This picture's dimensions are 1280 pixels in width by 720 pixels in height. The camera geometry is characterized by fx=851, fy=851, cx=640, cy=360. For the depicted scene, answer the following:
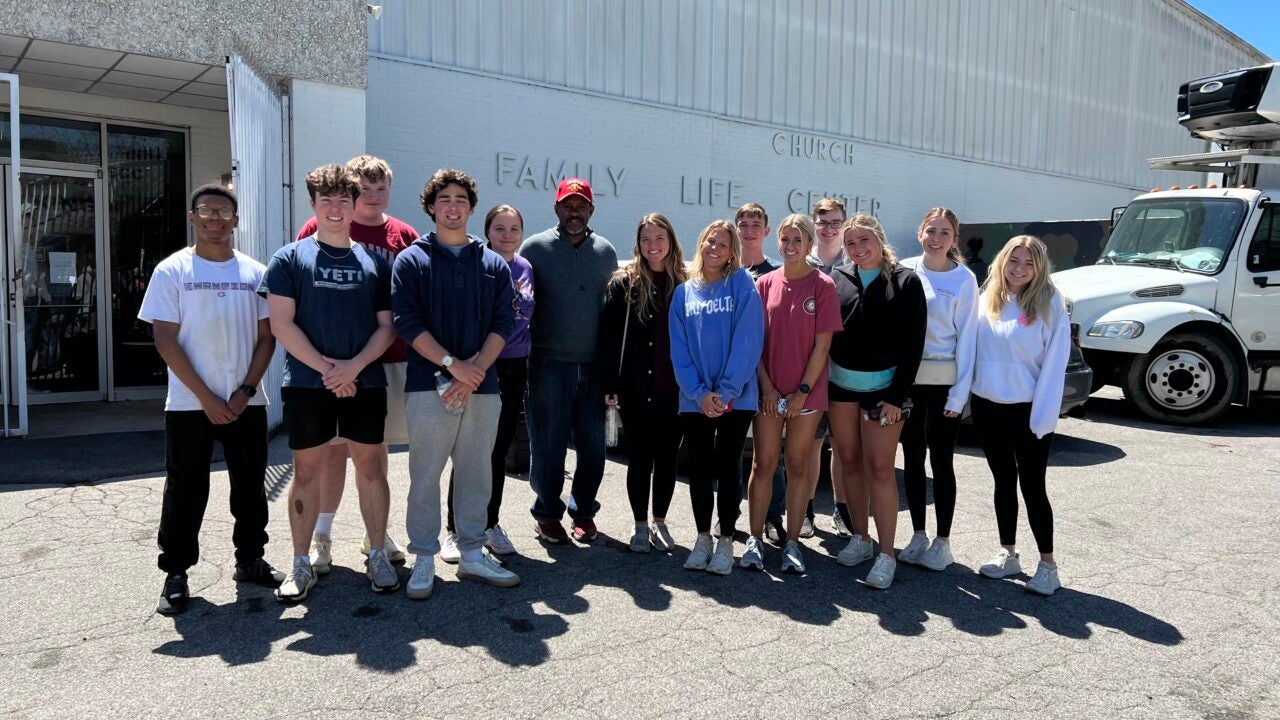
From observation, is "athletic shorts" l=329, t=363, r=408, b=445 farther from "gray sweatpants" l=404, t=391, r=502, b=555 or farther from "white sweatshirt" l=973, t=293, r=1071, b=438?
"white sweatshirt" l=973, t=293, r=1071, b=438

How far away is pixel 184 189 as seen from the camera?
959 centimetres

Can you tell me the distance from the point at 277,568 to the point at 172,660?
106cm

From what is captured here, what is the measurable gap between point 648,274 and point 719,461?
3.58ft

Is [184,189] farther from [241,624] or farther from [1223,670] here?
[1223,670]

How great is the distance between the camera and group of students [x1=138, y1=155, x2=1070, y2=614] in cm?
388

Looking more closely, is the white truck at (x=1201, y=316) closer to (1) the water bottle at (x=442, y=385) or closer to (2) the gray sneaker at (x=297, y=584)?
(1) the water bottle at (x=442, y=385)

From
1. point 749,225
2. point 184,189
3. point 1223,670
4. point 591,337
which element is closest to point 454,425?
point 591,337

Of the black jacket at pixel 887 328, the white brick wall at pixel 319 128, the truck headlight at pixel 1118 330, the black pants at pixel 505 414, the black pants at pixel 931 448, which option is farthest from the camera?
the truck headlight at pixel 1118 330

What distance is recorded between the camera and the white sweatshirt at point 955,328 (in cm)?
436

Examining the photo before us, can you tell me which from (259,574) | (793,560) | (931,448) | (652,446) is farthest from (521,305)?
(931,448)

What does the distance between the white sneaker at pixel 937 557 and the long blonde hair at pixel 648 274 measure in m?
1.95

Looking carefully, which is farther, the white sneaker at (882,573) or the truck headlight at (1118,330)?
the truck headlight at (1118,330)

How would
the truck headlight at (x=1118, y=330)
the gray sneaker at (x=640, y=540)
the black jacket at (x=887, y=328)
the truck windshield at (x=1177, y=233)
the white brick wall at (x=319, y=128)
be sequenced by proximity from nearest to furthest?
the black jacket at (x=887, y=328)
the gray sneaker at (x=640, y=540)
the white brick wall at (x=319, y=128)
the truck headlight at (x=1118, y=330)
the truck windshield at (x=1177, y=233)

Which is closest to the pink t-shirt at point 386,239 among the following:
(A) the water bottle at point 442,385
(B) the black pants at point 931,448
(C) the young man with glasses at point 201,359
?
(A) the water bottle at point 442,385
